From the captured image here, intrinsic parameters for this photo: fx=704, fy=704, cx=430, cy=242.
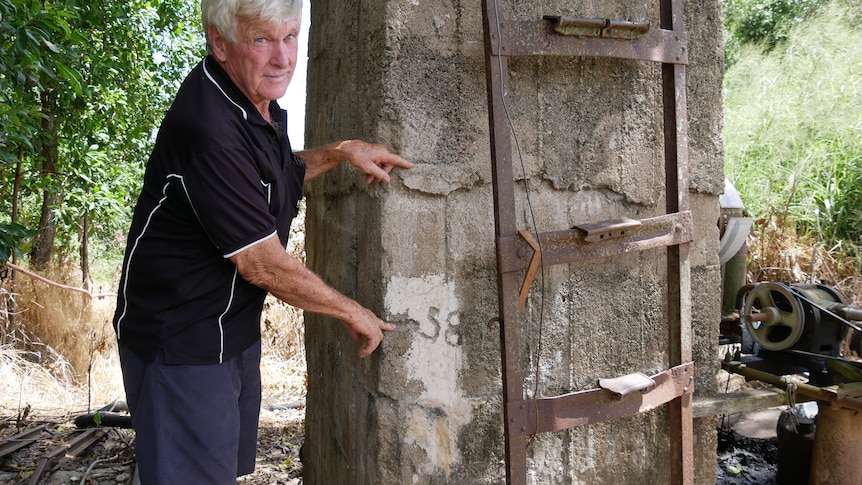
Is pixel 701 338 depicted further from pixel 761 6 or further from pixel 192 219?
pixel 761 6

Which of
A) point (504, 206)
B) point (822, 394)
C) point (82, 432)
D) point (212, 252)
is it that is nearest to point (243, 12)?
point (212, 252)

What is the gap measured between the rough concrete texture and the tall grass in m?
4.70

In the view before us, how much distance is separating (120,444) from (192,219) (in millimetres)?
3108

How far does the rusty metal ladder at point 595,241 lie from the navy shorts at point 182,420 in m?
0.85

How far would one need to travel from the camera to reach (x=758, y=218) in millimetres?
6680

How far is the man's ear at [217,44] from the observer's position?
2.07m

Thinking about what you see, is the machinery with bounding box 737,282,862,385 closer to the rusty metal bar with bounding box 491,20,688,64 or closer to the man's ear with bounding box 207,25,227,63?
the rusty metal bar with bounding box 491,20,688,64

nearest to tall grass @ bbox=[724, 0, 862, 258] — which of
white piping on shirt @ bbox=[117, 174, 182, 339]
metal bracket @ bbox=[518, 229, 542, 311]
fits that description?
metal bracket @ bbox=[518, 229, 542, 311]

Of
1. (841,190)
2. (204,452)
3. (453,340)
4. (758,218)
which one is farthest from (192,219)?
(841,190)

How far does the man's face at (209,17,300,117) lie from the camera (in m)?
2.02

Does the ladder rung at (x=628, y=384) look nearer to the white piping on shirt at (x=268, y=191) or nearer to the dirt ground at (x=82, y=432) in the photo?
the white piping on shirt at (x=268, y=191)

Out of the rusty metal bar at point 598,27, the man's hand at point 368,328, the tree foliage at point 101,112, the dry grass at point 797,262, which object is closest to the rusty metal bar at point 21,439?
the tree foliage at point 101,112

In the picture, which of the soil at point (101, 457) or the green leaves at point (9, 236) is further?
the soil at point (101, 457)

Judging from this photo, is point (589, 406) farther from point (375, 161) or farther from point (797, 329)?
point (797, 329)
